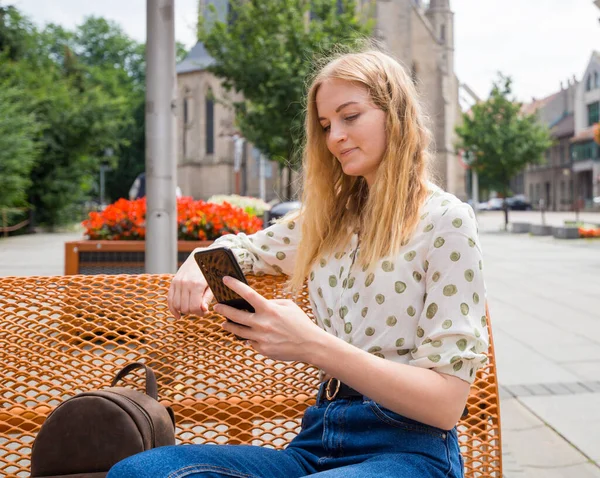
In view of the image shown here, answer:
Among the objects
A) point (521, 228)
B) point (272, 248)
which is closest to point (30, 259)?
point (272, 248)

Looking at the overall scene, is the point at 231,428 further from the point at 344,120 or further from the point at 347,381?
the point at 344,120

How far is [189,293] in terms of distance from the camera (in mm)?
2158

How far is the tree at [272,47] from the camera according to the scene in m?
22.6

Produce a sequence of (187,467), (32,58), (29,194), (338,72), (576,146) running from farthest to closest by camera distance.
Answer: (576,146), (32,58), (29,194), (338,72), (187,467)

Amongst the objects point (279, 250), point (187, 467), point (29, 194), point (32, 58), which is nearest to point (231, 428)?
point (279, 250)

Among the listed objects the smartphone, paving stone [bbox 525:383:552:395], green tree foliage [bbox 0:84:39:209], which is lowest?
paving stone [bbox 525:383:552:395]

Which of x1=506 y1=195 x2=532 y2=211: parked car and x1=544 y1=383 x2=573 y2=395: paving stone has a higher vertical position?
x1=506 y1=195 x2=532 y2=211: parked car

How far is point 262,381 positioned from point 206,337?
239 millimetres

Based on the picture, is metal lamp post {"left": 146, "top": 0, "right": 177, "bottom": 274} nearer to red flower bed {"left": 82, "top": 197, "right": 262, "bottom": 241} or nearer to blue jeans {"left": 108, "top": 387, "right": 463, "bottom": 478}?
red flower bed {"left": 82, "top": 197, "right": 262, "bottom": 241}

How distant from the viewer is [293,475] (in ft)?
5.75

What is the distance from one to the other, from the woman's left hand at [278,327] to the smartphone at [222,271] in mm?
28

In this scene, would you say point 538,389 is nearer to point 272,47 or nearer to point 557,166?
point 272,47

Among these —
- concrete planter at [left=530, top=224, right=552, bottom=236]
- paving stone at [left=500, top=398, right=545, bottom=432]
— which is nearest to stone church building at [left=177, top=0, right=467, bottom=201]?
concrete planter at [left=530, top=224, right=552, bottom=236]

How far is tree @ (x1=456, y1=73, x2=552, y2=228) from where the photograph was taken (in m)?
32.6
